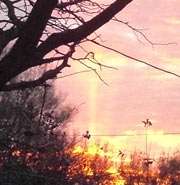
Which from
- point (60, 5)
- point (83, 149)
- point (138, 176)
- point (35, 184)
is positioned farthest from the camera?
point (83, 149)

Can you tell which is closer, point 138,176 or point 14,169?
point 14,169

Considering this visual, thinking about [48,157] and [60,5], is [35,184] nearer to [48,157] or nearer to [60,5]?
[48,157]


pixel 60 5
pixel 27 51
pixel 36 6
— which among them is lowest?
pixel 27 51

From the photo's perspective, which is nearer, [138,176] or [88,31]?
[88,31]

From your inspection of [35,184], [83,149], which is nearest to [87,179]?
[35,184]

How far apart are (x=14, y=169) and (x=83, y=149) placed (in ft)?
32.5

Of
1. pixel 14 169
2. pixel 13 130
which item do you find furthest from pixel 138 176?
pixel 14 169

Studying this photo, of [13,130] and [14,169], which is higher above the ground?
[13,130]

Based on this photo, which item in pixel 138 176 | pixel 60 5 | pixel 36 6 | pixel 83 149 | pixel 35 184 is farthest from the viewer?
pixel 83 149

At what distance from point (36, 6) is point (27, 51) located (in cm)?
37

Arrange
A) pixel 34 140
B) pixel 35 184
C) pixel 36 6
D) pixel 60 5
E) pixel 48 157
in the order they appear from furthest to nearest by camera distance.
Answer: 1. pixel 48 157
2. pixel 35 184
3. pixel 34 140
4. pixel 60 5
5. pixel 36 6

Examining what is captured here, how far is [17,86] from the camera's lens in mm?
7281

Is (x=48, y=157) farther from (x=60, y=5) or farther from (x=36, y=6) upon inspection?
(x=36, y=6)

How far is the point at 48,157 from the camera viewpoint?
12.0 m
